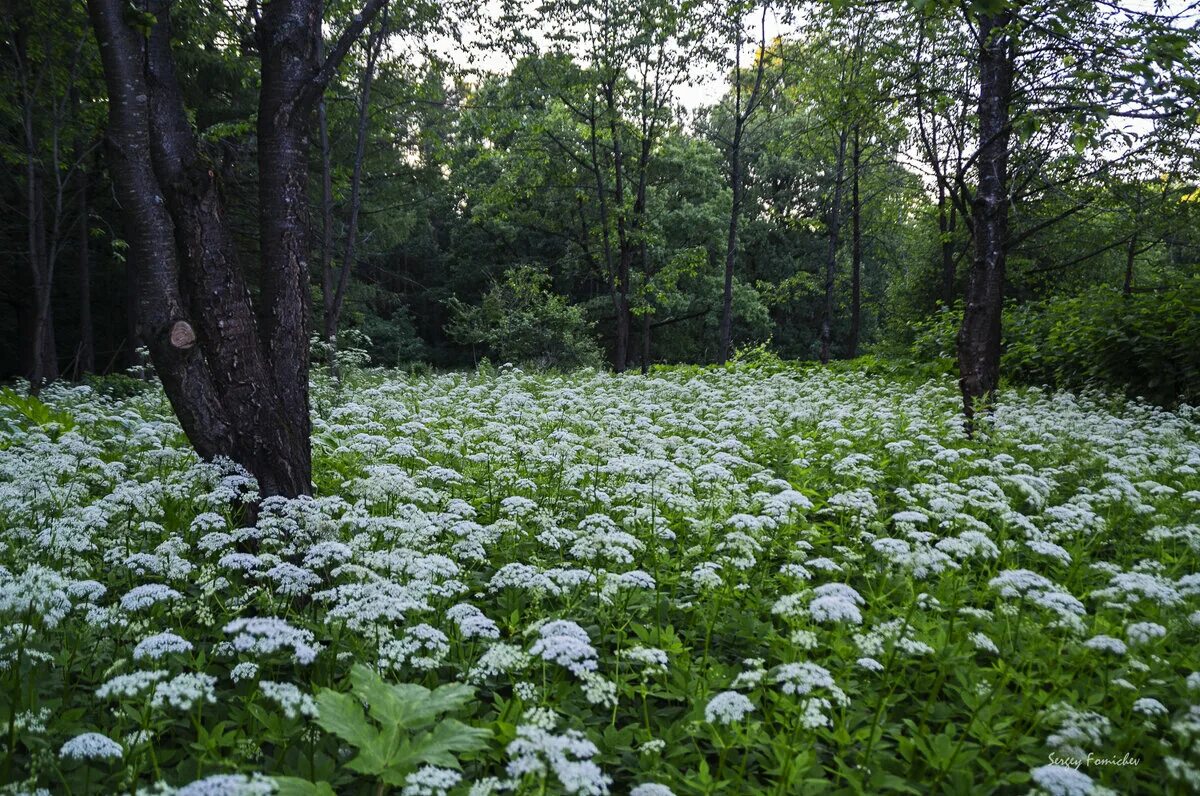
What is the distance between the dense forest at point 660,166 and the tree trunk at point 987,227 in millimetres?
50

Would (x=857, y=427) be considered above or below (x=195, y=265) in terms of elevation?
below

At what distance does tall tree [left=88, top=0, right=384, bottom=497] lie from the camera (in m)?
4.72

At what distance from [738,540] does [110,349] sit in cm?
3220

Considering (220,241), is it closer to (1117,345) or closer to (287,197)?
(287,197)

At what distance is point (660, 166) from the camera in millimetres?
33500

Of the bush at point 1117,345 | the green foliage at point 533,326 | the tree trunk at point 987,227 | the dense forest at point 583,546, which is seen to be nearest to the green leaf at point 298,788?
the dense forest at point 583,546

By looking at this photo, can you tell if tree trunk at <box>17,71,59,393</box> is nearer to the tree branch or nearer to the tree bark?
the tree bark

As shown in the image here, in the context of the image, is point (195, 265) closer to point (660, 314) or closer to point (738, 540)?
point (738, 540)

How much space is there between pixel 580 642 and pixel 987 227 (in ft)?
29.7

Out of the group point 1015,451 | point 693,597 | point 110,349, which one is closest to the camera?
point 693,597

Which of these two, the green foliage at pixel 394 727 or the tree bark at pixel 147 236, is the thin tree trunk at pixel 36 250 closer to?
the tree bark at pixel 147 236

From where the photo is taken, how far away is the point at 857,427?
8789 mm

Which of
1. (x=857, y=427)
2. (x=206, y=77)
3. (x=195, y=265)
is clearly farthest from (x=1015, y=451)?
(x=206, y=77)

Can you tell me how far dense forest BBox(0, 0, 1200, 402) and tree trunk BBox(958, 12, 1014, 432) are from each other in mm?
50
